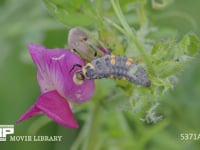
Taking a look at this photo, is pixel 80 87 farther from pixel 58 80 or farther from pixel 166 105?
pixel 166 105

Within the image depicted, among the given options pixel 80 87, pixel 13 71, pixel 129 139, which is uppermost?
pixel 13 71

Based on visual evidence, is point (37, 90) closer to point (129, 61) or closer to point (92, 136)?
point (92, 136)

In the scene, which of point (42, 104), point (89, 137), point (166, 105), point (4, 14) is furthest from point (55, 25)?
point (42, 104)

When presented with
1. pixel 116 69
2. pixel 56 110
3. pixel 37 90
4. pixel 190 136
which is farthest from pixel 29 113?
pixel 37 90

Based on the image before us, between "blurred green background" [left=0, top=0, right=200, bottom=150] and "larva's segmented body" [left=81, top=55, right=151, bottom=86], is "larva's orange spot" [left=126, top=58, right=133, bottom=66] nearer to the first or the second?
"larva's segmented body" [left=81, top=55, right=151, bottom=86]

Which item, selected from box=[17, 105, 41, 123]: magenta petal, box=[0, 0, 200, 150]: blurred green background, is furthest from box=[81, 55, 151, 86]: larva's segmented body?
box=[0, 0, 200, 150]: blurred green background

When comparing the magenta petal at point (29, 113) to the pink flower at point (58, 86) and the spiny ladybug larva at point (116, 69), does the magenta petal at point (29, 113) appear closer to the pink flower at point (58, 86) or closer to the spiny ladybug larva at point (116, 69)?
the pink flower at point (58, 86)
